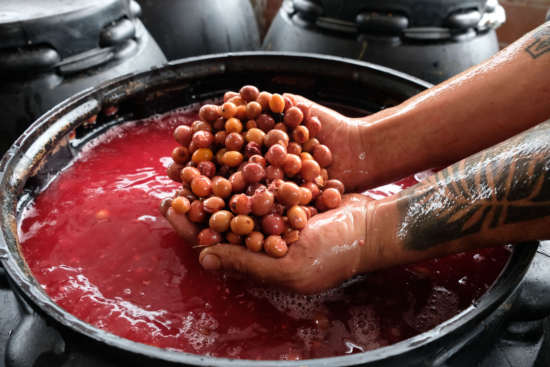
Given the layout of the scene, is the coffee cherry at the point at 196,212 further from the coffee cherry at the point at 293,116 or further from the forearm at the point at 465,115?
the forearm at the point at 465,115

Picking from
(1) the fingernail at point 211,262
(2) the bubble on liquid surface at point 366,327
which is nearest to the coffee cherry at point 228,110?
(1) the fingernail at point 211,262

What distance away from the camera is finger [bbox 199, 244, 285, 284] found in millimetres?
1115

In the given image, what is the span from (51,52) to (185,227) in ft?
3.24

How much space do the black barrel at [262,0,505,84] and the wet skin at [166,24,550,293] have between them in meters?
Answer: 0.81

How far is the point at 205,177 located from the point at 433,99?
807 millimetres

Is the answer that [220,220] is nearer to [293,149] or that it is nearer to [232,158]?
[232,158]

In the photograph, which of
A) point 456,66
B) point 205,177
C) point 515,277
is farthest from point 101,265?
point 456,66

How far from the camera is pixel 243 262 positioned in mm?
1128

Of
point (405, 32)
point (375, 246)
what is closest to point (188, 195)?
point (375, 246)

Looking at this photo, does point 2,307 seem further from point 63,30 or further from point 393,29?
point 393,29

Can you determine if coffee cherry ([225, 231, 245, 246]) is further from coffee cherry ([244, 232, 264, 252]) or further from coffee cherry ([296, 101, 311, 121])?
coffee cherry ([296, 101, 311, 121])

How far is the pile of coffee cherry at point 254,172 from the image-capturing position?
1111 mm

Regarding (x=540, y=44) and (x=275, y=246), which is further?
(x=540, y=44)

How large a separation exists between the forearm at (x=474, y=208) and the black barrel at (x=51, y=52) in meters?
1.36
